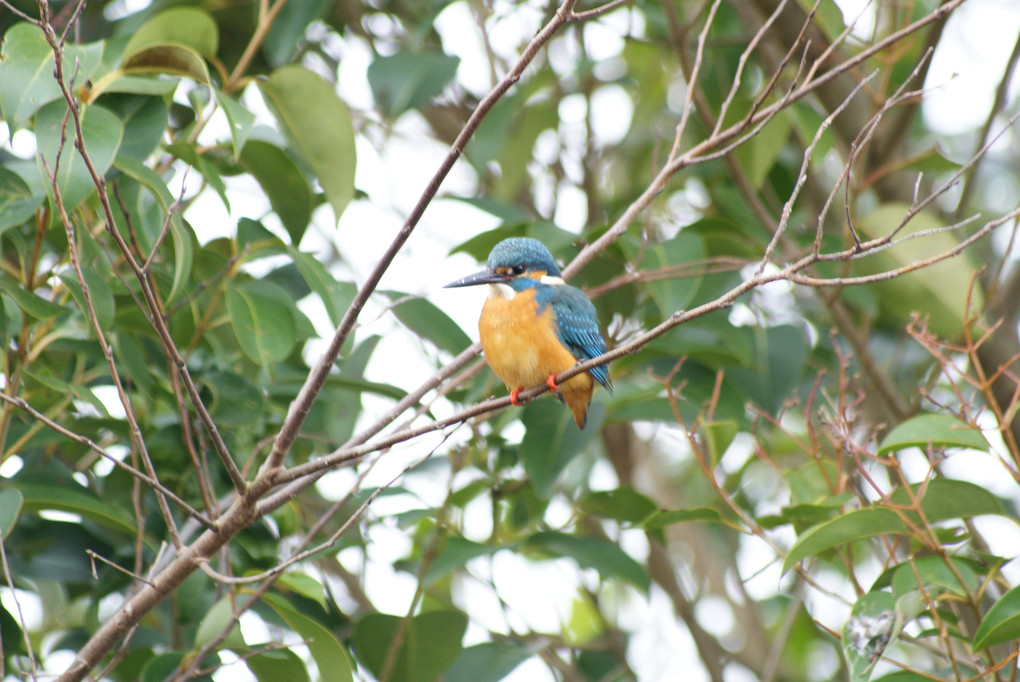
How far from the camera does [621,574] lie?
3.26m

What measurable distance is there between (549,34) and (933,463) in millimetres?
1539

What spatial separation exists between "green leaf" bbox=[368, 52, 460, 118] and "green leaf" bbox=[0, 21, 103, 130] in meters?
1.22

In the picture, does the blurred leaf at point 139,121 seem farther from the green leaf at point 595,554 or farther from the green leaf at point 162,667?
the green leaf at point 595,554

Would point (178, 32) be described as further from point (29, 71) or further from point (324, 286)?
point (324, 286)

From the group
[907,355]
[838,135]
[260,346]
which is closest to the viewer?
[260,346]

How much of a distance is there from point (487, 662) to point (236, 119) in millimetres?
1935

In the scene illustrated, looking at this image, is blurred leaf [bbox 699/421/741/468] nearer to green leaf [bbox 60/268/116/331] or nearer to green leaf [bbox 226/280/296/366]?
green leaf [bbox 226/280/296/366]

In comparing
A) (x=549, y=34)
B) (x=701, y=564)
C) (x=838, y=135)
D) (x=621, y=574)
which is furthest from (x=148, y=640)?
(x=838, y=135)

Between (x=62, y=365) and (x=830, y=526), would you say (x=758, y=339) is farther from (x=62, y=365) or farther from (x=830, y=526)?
(x=62, y=365)

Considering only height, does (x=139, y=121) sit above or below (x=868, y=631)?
above

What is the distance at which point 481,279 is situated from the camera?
3109mm

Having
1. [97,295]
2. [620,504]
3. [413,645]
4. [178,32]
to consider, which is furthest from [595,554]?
[178,32]

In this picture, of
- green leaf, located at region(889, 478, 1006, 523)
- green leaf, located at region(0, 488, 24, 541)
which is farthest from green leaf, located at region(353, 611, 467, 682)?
green leaf, located at region(889, 478, 1006, 523)

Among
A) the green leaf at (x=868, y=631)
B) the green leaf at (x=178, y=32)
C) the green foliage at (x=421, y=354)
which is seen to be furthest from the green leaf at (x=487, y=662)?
the green leaf at (x=178, y=32)
